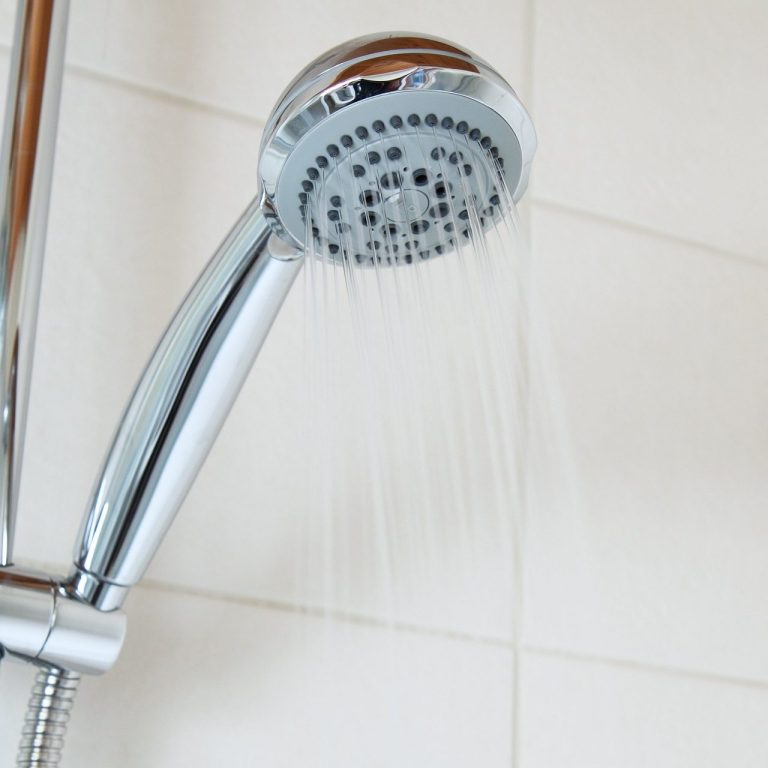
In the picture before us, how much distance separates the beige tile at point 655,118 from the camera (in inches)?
32.1

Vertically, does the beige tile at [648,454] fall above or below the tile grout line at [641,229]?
below

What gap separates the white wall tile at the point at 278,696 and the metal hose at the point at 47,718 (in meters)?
0.07

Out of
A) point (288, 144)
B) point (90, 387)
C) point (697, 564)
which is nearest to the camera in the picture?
point (288, 144)

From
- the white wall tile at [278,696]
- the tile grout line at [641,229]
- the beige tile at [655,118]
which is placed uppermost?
the beige tile at [655,118]

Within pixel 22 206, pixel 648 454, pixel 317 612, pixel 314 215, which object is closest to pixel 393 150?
pixel 314 215

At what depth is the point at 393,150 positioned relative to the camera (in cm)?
39

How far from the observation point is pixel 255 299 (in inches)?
17.8

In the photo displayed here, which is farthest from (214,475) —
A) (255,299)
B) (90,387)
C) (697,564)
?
(697,564)

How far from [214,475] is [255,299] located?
208mm

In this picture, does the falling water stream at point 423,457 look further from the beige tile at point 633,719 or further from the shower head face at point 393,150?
the shower head face at point 393,150

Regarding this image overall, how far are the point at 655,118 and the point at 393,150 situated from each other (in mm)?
511

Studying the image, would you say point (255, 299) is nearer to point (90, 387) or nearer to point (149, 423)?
Result: point (149, 423)

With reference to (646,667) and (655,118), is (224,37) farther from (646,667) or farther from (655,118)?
(646,667)

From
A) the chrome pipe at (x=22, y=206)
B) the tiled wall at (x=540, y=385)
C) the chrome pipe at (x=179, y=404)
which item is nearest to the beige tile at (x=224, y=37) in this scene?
the tiled wall at (x=540, y=385)
